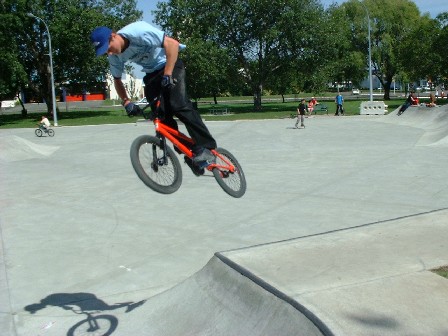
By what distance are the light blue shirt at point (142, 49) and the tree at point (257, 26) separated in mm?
42398

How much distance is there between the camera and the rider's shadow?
567cm

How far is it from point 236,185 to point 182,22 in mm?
43584

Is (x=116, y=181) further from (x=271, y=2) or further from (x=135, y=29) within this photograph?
(x=271, y=2)

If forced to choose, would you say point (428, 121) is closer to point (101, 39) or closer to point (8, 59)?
point (101, 39)

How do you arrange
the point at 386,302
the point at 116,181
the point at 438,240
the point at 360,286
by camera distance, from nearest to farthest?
the point at 386,302, the point at 360,286, the point at 438,240, the point at 116,181

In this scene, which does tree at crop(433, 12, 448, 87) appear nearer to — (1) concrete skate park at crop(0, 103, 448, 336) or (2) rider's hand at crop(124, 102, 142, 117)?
(1) concrete skate park at crop(0, 103, 448, 336)

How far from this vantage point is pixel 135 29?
4.93 meters

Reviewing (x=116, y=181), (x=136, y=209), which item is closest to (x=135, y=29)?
(x=136, y=209)

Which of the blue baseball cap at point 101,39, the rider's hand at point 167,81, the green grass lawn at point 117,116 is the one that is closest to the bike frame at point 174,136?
the rider's hand at point 167,81

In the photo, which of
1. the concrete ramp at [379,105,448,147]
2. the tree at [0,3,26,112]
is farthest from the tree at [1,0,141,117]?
the concrete ramp at [379,105,448,147]

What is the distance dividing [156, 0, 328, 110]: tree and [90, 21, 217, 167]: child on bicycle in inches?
1661

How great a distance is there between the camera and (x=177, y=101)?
5422 millimetres

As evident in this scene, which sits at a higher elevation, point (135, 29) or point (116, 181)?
point (135, 29)

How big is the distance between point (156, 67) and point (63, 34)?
42.3 meters
